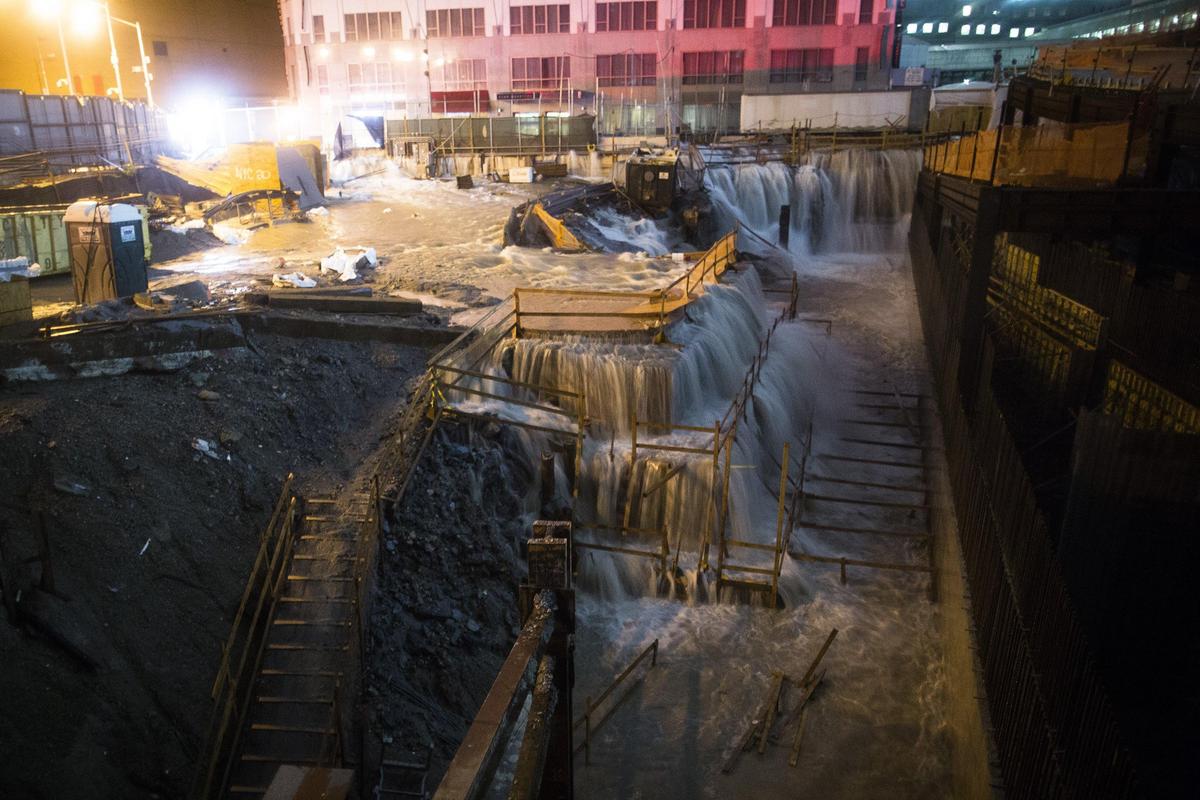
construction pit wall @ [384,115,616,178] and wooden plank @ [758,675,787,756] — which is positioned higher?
construction pit wall @ [384,115,616,178]

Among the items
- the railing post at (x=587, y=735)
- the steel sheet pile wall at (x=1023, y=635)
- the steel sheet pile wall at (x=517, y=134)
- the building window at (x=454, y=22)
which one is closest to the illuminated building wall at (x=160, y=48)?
the building window at (x=454, y=22)

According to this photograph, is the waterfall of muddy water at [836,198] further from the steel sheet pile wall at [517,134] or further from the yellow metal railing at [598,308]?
the yellow metal railing at [598,308]

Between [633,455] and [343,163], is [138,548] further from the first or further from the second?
[343,163]

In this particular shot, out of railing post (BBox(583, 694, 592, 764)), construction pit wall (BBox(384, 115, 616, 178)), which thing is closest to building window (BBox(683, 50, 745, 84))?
construction pit wall (BBox(384, 115, 616, 178))

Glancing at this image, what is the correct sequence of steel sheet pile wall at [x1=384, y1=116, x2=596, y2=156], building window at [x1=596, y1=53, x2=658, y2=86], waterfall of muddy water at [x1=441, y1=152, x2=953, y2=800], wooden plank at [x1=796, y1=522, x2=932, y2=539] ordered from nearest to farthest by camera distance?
waterfall of muddy water at [x1=441, y1=152, x2=953, y2=800], wooden plank at [x1=796, y1=522, x2=932, y2=539], steel sheet pile wall at [x1=384, y1=116, x2=596, y2=156], building window at [x1=596, y1=53, x2=658, y2=86]

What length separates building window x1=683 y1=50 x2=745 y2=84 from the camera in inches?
1859

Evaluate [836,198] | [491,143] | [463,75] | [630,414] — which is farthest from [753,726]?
[463,75]

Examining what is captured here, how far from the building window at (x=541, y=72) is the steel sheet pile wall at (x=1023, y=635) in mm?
39526

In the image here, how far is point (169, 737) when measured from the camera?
307 inches

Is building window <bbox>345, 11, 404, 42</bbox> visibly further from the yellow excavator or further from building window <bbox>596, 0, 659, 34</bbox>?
the yellow excavator

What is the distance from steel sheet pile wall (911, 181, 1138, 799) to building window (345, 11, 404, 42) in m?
44.9

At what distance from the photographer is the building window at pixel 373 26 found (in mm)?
48969

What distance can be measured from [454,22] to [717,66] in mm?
15521

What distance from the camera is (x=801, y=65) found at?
47031 millimetres
